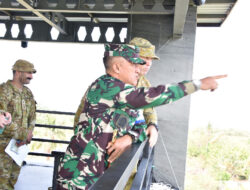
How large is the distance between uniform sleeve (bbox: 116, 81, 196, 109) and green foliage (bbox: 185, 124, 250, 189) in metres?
28.5

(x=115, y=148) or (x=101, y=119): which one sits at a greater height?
(x=101, y=119)

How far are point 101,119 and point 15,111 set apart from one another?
92.3 inches

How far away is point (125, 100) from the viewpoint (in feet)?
4.12

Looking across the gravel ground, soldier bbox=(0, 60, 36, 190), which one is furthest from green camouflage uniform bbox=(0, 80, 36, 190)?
the gravel ground

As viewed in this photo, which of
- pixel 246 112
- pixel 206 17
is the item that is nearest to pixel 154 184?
pixel 206 17

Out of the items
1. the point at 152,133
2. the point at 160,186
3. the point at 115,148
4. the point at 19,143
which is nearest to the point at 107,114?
the point at 115,148

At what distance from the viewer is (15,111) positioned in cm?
337

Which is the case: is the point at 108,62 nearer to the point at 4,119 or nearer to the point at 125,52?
the point at 125,52

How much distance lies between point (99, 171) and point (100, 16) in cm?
446

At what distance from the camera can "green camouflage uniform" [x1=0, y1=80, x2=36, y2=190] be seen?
326cm

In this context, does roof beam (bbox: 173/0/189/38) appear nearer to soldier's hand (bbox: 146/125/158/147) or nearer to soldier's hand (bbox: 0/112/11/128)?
soldier's hand (bbox: 146/125/158/147)

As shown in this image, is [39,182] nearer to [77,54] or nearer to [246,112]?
[77,54]

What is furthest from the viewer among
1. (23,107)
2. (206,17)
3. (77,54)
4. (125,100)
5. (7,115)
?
(77,54)

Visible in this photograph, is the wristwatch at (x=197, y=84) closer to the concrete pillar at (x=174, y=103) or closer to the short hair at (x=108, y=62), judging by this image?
the short hair at (x=108, y=62)
